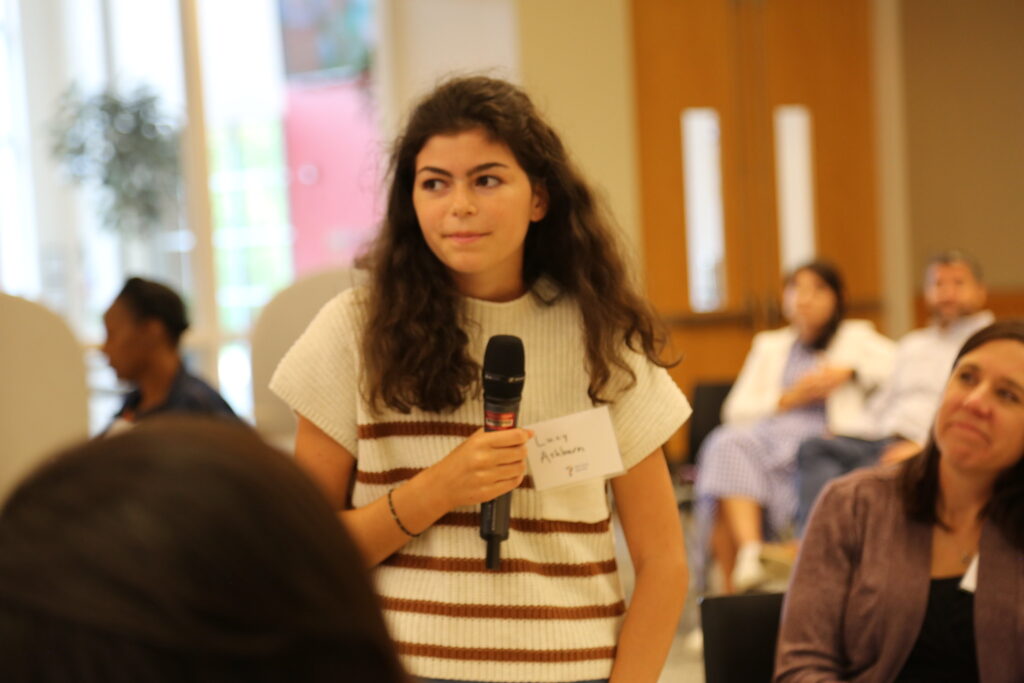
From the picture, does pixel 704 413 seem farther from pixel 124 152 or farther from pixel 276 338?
pixel 276 338

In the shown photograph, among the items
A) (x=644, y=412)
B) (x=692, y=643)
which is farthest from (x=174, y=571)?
(x=692, y=643)

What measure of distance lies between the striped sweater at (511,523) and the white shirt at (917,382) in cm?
327

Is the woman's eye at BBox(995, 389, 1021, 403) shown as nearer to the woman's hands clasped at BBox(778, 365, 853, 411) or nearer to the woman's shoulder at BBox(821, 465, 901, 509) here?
the woman's shoulder at BBox(821, 465, 901, 509)

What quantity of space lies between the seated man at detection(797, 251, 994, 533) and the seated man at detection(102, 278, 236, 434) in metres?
2.42

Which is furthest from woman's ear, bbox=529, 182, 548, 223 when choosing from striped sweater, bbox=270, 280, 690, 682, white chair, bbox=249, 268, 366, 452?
white chair, bbox=249, 268, 366, 452

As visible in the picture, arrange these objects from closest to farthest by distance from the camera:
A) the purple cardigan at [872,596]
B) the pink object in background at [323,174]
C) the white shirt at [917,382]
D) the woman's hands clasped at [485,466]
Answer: the woman's hands clasped at [485,466] < the purple cardigan at [872,596] < the white shirt at [917,382] < the pink object in background at [323,174]

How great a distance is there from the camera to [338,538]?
563mm

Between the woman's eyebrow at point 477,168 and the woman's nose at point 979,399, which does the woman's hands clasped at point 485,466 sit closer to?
the woman's eyebrow at point 477,168

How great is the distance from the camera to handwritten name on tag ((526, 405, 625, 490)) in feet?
4.77

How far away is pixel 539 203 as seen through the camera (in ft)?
5.22

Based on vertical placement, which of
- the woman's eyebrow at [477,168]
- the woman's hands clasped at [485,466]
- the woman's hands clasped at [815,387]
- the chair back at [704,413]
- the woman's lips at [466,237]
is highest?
the woman's eyebrow at [477,168]

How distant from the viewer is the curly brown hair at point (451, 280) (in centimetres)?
148

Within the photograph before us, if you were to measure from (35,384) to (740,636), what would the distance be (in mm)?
1390

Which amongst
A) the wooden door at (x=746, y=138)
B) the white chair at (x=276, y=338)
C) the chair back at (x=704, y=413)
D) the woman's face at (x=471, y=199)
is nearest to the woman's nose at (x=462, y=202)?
the woman's face at (x=471, y=199)
